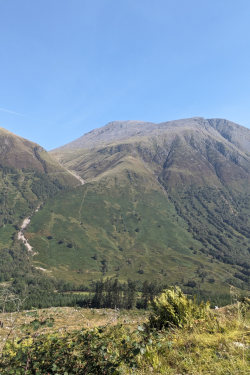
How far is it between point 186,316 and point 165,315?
3.13ft

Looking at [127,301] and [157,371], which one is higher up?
[157,371]

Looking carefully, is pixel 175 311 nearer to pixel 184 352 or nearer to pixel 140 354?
pixel 184 352

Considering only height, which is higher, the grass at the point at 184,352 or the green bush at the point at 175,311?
the grass at the point at 184,352

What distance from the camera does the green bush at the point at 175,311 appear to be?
8.52 meters

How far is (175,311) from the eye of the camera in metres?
8.96

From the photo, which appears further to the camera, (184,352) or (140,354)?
(184,352)

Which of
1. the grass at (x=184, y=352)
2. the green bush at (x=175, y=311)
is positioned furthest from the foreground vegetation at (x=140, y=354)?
the green bush at (x=175, y=311)

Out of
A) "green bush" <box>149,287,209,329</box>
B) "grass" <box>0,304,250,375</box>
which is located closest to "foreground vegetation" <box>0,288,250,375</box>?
"grass" <box>0,304,250,375</box>

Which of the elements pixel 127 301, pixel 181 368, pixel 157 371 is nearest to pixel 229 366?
pixel 181 368

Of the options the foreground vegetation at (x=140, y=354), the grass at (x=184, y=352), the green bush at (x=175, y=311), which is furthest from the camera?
the green bush at (x=175, y=311)

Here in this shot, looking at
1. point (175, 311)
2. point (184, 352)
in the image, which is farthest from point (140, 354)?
point (175, 311)

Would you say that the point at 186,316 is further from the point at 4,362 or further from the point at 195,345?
the point at 4,362

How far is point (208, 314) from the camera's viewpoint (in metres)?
8.57

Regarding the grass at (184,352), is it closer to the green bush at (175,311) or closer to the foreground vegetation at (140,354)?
the foreground vegetation at (140,354)
